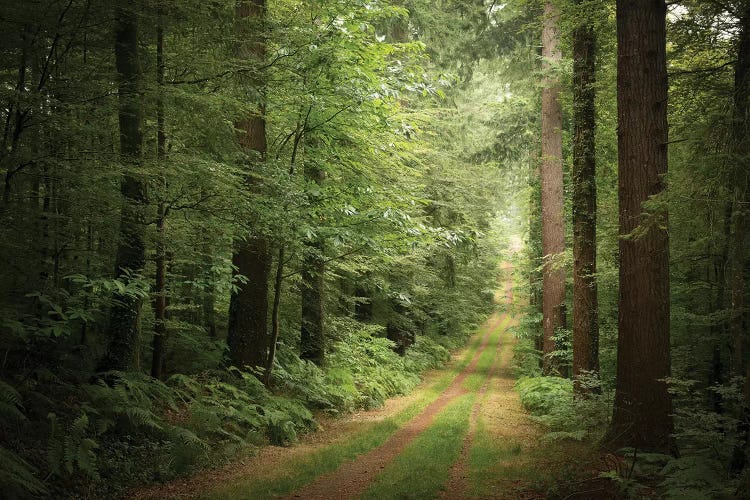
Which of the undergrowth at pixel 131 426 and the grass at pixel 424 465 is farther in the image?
the grass at pixel 424 465

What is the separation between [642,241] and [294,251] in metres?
6.91

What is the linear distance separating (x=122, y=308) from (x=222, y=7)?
523cm

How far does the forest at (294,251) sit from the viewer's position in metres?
5.97

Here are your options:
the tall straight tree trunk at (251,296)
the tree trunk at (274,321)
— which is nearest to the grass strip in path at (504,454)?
the tree trunk at (274,321)

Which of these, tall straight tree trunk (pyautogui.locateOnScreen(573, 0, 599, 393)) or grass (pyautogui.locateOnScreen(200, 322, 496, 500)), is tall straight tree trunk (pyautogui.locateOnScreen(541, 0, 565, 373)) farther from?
grass (pyautogui.locateOnScreen(200, 322, 496, 500))

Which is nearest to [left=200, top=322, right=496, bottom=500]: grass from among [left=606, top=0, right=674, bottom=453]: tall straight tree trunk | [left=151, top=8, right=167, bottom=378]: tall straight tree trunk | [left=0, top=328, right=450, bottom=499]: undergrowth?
[left=0, top=328, right=450, bottom=499]: undergrowth

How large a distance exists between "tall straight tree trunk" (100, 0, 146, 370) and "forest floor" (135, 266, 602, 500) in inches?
98.1

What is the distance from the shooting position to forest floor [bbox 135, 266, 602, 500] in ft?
20.8

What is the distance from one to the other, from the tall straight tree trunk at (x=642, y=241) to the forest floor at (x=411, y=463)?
0.91m

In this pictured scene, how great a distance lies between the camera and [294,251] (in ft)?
35.7

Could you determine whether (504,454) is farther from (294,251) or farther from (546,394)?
(294,251)

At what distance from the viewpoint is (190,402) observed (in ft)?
28.8

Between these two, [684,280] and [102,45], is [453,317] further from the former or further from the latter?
[102,45]

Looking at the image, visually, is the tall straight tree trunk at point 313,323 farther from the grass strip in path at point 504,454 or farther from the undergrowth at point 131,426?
the grass strip in path at point 504,454
